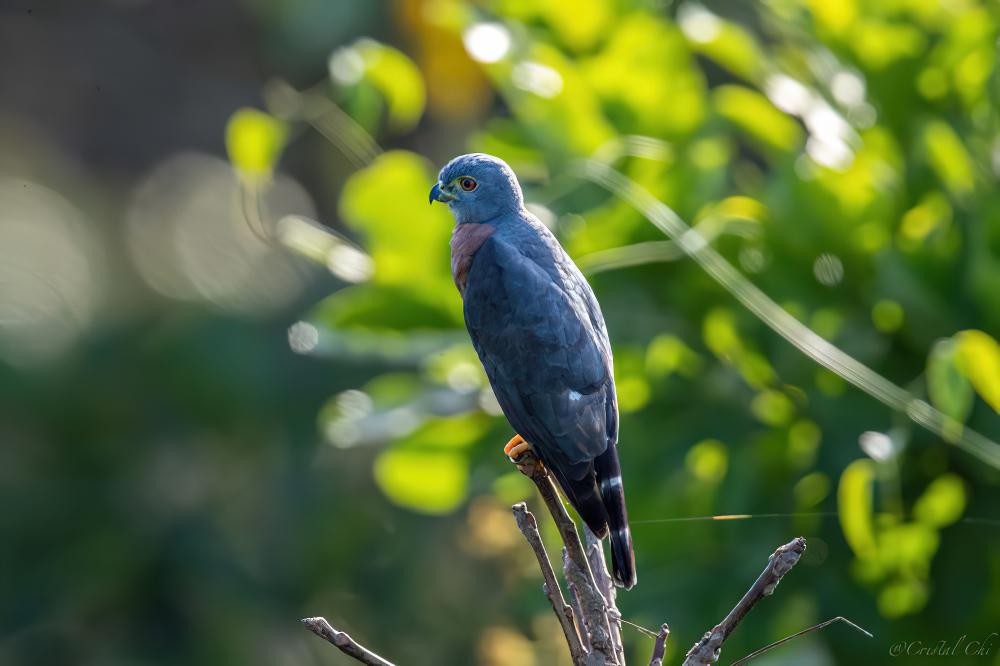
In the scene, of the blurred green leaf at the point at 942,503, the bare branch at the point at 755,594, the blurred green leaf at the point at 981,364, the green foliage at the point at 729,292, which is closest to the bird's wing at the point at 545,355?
the bare branch at the point at 755,594

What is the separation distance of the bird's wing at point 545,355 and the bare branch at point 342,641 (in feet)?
1.01

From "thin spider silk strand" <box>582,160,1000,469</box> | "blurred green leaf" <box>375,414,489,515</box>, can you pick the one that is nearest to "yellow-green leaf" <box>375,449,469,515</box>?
"blurred green leaf" <box>375,414,489,515</box>

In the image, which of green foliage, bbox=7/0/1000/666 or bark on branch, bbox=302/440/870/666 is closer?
bark on branch, bbox=302/440/870/666

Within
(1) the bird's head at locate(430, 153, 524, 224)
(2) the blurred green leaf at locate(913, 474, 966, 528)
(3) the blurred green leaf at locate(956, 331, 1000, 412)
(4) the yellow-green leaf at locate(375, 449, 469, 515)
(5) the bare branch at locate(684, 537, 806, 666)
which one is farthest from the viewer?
(4) the yellow-green leaf at locate(375, 449, 469, 515)

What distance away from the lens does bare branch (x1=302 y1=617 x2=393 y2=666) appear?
77cm

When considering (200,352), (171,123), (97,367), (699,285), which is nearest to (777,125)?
(699,285)

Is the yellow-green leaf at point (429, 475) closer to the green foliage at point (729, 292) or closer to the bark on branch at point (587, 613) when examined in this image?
the green foliage at point (729, 292)

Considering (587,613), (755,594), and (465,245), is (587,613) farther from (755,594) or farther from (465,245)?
(465,245)

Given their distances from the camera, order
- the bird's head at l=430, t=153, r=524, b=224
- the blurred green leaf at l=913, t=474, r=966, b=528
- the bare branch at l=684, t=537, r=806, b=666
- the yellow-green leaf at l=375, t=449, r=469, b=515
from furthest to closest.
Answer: the yellow-green leaf at l=375, t=449, r=469, b=515
the blurred green leaf at l=913, t=474, r=966, b=528
the bird's head at l=430, t=153, r=524, b=224
the bare branch at l=684, t=537, r=806, b=666

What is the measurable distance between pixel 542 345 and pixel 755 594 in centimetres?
39

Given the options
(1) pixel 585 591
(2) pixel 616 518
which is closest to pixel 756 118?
(2) pixel 616 518

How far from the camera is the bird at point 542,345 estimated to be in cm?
103

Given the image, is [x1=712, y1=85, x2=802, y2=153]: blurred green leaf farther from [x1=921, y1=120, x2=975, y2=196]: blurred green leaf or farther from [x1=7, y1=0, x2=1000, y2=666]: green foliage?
[x1=921, y1=120, x2=975, y2=196]: blurred green leaf

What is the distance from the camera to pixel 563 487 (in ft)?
3.40
